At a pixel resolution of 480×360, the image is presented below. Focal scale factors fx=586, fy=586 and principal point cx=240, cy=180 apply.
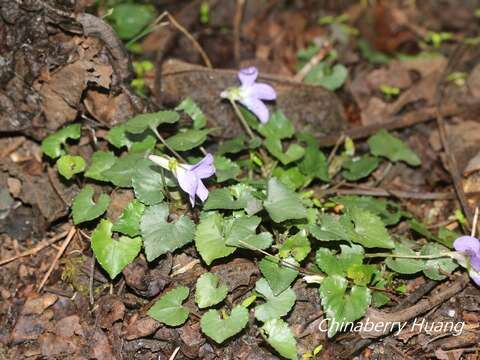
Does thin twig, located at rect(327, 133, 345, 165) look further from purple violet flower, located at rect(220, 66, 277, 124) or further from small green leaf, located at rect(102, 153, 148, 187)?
small green leaf, located at rect(102, 153, 148, 187)

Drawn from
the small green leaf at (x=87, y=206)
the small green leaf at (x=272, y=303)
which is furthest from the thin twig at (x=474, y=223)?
the small green leaf at (x=87, y=206)

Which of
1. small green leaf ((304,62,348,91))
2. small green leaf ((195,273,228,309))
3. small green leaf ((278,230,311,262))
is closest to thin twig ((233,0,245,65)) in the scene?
small green leaf ((304,62,348,91))

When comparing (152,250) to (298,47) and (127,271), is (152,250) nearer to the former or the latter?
(127,271)

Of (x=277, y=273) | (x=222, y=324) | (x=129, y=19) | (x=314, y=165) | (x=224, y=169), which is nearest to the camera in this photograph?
(x=222, y=324)

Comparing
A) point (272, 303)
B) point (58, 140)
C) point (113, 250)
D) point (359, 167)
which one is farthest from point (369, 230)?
point (58, 140)

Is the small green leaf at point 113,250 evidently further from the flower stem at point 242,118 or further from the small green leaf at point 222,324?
the flower stem at point 242,118

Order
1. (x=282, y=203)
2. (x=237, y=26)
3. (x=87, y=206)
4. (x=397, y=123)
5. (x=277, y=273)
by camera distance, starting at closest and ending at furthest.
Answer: (x=277, y=273), (x=282, y=203), (x=87, y=206), (x=397, y=123), (x=237, y=26)

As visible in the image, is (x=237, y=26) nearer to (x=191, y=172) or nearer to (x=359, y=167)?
(x=359, y=167)
